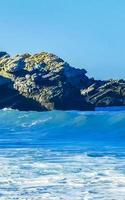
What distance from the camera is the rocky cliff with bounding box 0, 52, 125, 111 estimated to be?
6850 cm

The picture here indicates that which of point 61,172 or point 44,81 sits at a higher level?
point 44,81

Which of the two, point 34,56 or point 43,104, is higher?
point 34,56

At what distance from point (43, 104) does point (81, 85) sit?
48.9ft

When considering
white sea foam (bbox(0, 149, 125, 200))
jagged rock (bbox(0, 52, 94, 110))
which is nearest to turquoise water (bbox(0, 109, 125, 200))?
white sea foam (bbox(0, 149, 125, 200))

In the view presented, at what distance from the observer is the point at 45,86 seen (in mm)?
70438

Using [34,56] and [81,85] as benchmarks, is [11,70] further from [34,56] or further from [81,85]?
[81,85]

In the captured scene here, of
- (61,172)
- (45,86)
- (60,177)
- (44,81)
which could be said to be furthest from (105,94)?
(60,177)

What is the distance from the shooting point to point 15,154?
2191 cm

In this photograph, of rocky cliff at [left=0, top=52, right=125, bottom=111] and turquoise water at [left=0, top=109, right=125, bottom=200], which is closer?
turquoise water at [left=0, top=109, right=125, bottom=200]

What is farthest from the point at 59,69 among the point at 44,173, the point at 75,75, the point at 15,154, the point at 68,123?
the point at 44,173

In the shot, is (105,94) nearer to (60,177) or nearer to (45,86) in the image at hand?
(45,86)

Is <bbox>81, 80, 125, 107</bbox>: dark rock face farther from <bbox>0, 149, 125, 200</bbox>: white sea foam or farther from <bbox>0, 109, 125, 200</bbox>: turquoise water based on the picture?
<bbox>0, 149, 125, 200</bbox>: white sea foam

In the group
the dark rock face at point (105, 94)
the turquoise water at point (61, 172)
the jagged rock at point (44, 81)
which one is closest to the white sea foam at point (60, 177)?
the turquoise water at point (61, 172)

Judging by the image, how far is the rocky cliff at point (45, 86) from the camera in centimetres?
6850
